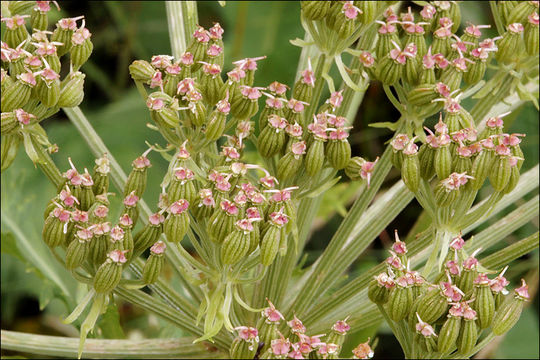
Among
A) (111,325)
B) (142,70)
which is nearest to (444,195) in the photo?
(142,70)

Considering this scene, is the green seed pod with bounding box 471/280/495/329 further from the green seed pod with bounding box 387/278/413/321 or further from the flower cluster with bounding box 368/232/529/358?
the green seed pod with bounding box 387/278/413/321

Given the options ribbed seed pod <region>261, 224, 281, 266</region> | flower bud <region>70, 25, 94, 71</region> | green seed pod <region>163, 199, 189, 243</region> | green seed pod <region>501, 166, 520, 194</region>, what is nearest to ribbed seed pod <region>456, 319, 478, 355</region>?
green seed pod <region>501, 166, 520, 194</region>

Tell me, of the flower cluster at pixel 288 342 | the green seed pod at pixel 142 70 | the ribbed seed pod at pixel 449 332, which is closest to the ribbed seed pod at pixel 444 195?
the ribbed seed pod at pixel 449 332

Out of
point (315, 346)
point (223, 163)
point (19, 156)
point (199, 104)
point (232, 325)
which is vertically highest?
point (199, 104)

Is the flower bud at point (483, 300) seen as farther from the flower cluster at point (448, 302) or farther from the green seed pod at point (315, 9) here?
the green seed pod at point (315, 9)

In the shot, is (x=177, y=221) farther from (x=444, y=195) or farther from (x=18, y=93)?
(x=444, y=195)

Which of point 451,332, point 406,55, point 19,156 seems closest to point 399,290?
point 451,332

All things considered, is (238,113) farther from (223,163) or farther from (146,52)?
(146,52)
